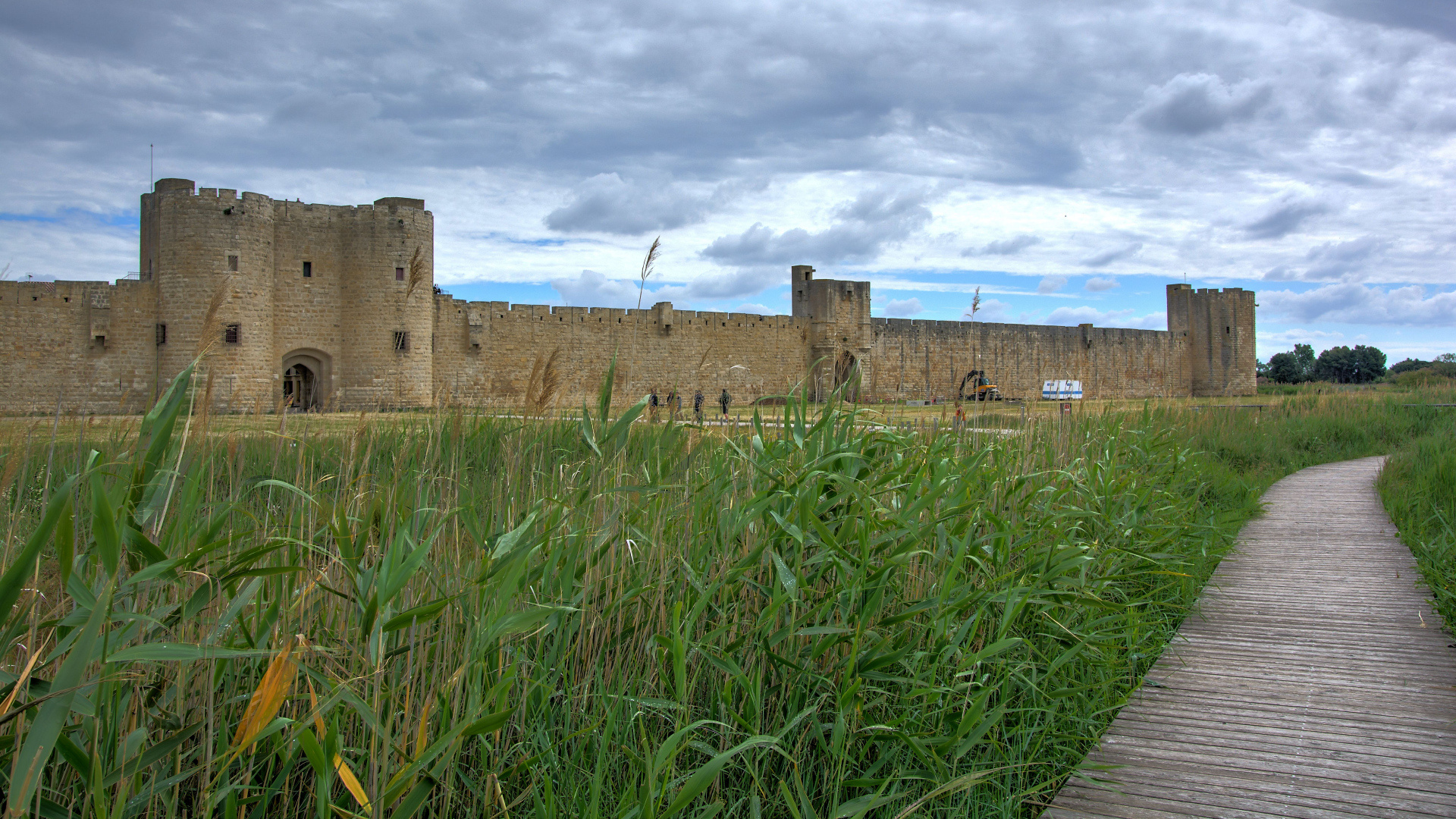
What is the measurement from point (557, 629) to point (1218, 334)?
34224 mm

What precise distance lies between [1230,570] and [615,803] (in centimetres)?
368

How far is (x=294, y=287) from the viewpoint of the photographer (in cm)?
1656

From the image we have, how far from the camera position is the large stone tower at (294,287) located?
50.3ft

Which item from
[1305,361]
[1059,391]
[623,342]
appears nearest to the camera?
[1059,391]

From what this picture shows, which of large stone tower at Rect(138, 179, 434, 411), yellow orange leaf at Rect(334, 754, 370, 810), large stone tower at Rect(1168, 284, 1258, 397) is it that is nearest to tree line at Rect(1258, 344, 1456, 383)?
large stone tower at Rect(1168, 284, 1258, 397)

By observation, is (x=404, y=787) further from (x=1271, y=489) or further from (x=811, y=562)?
(x=1271, y=489)

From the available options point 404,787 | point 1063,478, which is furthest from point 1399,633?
point 404,787

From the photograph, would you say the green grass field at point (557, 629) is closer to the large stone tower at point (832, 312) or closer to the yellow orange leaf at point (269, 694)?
the yellow orange leaf at point (269, 694)

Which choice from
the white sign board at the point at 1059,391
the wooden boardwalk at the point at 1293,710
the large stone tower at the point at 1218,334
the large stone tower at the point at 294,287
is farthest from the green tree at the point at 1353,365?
the wooden boardwalk at the point at 1293,710

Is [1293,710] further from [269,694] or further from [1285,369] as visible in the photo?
[1285,369]

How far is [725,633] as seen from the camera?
2105 millimetres

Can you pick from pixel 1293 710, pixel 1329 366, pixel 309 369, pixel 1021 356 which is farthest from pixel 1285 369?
pixel 1293 710

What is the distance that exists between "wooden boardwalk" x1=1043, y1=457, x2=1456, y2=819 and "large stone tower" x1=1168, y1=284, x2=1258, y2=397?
1186 inches

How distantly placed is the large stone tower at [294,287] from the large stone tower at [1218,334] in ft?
86.7
